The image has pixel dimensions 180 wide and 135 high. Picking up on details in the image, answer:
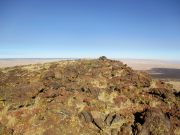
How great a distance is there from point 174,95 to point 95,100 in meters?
8.82

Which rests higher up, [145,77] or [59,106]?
[145,77]

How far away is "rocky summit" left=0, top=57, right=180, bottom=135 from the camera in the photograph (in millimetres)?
18969

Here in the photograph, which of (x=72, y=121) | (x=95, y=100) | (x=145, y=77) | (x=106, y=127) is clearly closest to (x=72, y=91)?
(x=95, y=100)

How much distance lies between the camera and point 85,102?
22.3 metres

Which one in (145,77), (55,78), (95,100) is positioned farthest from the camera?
(145,77)

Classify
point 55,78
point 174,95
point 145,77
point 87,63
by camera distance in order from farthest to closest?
point 87,63
point 145,77
point 55,78
point 174,95

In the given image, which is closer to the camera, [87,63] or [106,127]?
[106,127]

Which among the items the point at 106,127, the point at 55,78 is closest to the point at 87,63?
the point at 55,78

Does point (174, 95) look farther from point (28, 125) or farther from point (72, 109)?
point (28, 125)

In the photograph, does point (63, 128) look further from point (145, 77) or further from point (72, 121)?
point (145, 77)

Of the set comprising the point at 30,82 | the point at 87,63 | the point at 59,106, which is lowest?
the point at 59,106

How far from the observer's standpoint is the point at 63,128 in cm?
1884

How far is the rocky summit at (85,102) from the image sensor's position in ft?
62.2

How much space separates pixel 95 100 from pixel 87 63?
905cm
